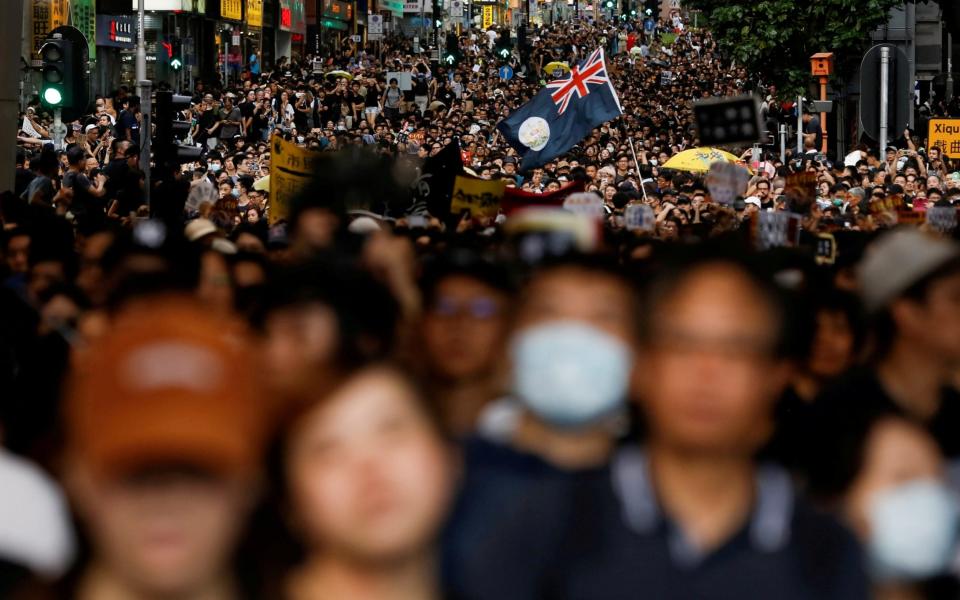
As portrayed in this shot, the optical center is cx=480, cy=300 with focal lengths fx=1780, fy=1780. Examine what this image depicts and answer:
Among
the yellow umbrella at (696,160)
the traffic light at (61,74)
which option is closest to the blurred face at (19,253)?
the traffic light at (61,74)

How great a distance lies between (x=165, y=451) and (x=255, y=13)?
6094 centimetres

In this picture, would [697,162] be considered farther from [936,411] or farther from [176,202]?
[936,411]

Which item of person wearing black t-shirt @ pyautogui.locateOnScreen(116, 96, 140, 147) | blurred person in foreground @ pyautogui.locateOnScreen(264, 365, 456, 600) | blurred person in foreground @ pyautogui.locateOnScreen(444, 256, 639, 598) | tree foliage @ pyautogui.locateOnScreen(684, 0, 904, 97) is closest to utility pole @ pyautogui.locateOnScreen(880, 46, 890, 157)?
person wearing black t-shirt @ pyautogui.locateOnScreen(116, 96, 140, 147)

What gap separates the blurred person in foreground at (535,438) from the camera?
3.11m

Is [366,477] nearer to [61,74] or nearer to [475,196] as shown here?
[475,196]

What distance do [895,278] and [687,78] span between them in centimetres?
6398

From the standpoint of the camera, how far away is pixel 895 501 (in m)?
3.29

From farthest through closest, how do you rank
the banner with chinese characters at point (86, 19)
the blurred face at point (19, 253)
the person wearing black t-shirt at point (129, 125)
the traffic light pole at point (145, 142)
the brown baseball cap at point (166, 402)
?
the banner with chinese characters at point (86, 19), the person wearing black t-shirt at point (129, 125), the traffic light pole at point (145, 142), the blurred face at point (19, 253), the brown baseball cap at point (166, 402)

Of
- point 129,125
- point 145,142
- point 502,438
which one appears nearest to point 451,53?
point 129,125

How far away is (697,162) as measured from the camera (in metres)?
28.7

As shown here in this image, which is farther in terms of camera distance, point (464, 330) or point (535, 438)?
point (464, 330)

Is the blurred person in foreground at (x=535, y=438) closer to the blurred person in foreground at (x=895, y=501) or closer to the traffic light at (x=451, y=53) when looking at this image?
the blurred person in foreground at (x=895, y=501)

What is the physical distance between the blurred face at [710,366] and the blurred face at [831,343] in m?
2.45

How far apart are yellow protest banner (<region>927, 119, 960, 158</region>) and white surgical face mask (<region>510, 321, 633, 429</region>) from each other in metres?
24.8
